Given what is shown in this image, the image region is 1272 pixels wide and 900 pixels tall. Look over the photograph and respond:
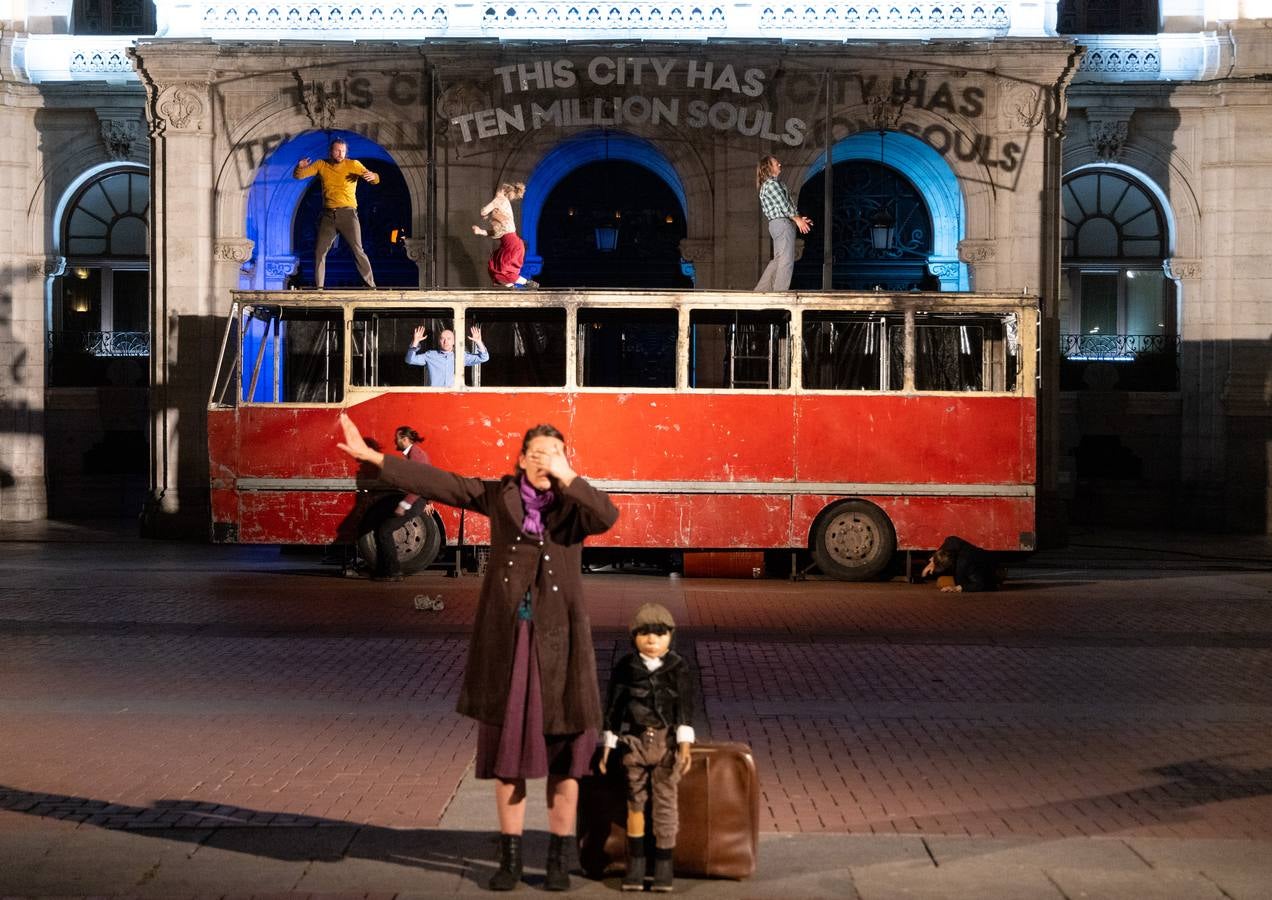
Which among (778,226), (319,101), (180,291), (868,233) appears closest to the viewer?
(778,226)

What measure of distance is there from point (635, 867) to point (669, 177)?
2295cm

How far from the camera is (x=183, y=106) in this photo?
26750mm

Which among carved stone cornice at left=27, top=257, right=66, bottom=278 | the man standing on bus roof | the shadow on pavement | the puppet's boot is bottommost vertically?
the shadow on pavement

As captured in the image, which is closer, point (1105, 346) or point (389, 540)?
point (389, 540)

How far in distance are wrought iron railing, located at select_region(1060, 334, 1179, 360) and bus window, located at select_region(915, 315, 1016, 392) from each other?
11020 mm

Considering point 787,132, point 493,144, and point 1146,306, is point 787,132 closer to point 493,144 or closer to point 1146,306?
point 493,144

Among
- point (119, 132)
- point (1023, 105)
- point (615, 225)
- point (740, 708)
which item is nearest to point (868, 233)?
point (1023, 105)

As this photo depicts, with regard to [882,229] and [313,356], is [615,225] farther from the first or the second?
[313,356]

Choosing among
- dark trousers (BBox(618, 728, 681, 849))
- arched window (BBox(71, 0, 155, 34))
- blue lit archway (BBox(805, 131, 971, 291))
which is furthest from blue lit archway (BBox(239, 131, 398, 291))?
dark trousers (BBox(618, 728, 681, 849))

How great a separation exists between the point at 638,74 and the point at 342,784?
20.0 m

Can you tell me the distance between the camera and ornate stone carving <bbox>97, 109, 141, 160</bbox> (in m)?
30.2

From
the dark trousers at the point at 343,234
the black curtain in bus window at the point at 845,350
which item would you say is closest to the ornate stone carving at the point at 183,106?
the dark trousers at the point at 343,234

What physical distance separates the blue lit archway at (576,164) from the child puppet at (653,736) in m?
21.3

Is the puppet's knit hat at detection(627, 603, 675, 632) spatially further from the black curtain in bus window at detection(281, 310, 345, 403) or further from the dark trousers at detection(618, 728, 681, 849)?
the black curtain in bus window at detection(281, 310, 345, 403)
